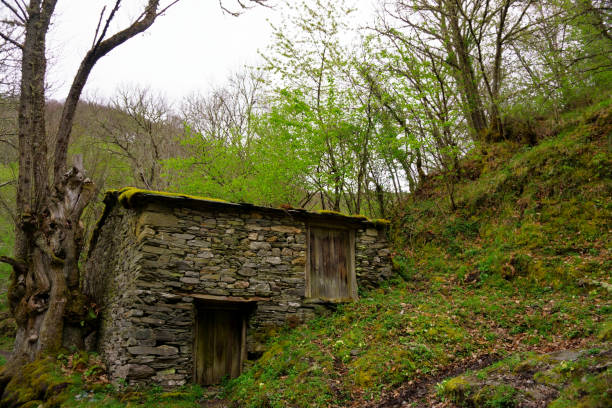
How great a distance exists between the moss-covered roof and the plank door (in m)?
0.40

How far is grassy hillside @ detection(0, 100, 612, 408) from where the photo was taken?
15.9 feet

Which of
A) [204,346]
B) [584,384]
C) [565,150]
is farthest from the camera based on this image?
[565,150]

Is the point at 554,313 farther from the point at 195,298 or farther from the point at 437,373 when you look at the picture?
the point at 195,298

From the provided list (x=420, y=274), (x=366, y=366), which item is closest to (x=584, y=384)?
(x=366, y=366)

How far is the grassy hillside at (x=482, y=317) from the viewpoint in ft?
15.9

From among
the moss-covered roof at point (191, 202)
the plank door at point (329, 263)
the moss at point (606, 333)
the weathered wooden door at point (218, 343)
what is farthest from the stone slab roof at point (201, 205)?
the moss at point (606, 333)

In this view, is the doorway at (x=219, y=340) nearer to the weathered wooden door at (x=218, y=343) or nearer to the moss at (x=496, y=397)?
the weathered wooden door at (x=218, y=343)

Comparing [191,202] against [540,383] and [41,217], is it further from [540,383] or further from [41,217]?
[540,383]

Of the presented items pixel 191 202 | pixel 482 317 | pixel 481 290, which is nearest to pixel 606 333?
pixel 482 317

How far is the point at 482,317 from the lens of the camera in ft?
22.9

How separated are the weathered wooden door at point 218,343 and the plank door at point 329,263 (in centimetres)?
179

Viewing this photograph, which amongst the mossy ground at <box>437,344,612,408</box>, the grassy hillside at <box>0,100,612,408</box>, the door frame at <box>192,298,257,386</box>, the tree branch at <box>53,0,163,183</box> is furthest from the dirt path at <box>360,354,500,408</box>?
the tree branch at <box>53,0,163,183</box>

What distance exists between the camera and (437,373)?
5.53 meters

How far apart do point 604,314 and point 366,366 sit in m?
3.67
